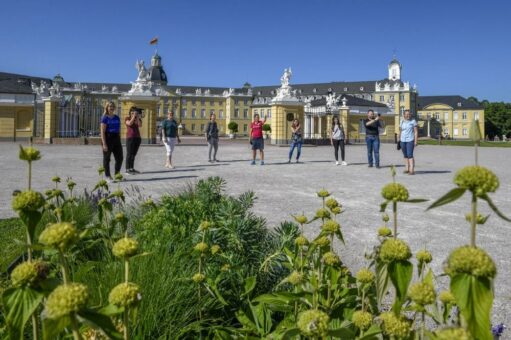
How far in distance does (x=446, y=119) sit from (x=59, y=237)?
112182 mm

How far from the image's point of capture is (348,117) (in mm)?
37031

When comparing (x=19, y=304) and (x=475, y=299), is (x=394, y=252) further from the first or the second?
(x=19, y=304)

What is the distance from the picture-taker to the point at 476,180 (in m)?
0.78

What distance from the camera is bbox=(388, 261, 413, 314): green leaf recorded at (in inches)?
35.7

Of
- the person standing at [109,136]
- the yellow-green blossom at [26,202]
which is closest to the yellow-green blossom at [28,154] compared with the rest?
the yellow-green blossom at [26,202]

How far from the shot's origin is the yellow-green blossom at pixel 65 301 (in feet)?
2.52

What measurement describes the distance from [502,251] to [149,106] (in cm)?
2615

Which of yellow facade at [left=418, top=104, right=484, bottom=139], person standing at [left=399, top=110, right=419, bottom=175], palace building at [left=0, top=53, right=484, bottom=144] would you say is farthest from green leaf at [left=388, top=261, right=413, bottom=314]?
yellow facade at [left=418, top=104, right=484, bottom=139]

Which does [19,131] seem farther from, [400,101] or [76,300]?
[400,101]

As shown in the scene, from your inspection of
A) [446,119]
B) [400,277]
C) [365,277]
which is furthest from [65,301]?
[446,119]

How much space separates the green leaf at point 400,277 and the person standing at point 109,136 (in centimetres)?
914

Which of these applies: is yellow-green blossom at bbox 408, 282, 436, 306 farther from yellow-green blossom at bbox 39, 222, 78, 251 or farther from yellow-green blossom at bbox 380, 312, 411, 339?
yellow-green blossom at bbox 39, 222, 78, 251

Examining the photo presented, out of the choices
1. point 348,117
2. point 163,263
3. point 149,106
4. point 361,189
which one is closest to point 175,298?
point 163,263

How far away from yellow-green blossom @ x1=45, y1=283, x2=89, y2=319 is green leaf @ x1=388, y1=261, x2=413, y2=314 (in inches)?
24.8
